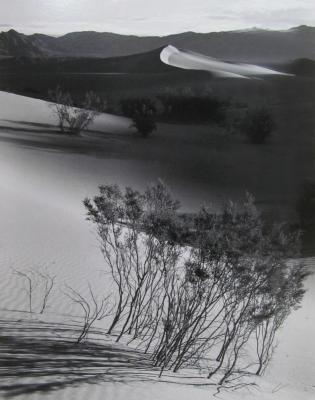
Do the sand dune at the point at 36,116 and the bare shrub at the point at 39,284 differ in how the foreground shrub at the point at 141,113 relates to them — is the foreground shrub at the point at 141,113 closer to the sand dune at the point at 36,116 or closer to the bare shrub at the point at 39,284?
the sand dune at the point at 36,116

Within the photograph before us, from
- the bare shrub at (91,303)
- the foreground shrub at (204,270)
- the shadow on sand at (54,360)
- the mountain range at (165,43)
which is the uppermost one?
the mountain range at (165,43)

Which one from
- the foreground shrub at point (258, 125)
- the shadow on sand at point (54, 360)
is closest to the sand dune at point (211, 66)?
the foreground shrub at point (258, 125)

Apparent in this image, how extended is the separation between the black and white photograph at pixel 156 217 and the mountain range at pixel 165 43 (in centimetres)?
4

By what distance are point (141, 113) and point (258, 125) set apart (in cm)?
257

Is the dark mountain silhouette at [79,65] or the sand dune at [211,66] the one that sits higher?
the sand dune at [211,66]

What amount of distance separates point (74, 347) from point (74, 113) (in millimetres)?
6936

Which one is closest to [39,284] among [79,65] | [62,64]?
[62,64]

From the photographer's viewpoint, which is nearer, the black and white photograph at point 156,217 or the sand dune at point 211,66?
the black and white photograph at point 156,217

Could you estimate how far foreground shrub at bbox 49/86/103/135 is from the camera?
38.1 feet

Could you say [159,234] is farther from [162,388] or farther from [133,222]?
[162,388]

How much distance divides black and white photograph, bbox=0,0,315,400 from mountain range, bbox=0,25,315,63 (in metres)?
0.04

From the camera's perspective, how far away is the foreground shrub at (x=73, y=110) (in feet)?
38.1

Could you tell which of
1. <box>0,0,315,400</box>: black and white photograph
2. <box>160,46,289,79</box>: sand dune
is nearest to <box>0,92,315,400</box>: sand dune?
<box>0,0,315,400</box>: black and white photograph

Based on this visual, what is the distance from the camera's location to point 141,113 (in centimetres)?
1213
